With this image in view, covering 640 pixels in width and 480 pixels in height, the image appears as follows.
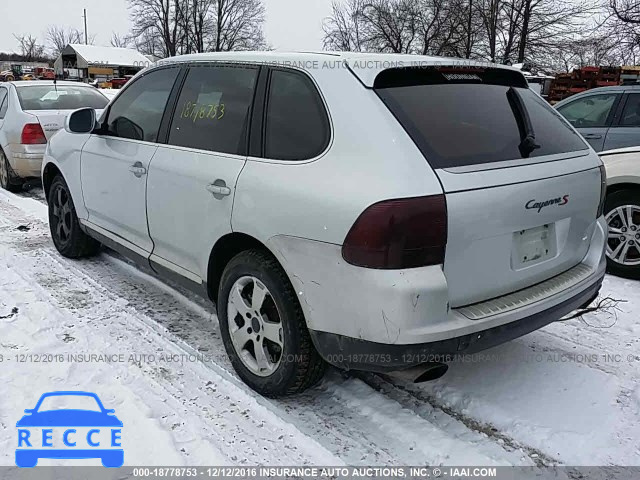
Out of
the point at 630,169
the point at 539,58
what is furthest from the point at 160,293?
the point at 539,58

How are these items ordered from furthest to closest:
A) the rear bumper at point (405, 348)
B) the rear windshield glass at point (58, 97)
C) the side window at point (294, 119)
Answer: the rear windshield glass at point (58, 97), the side window at point (294, 119), the rear bumper at point (405, 348)

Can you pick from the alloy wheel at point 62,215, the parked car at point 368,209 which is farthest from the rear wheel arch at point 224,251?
the alloy wheel at point 62,215

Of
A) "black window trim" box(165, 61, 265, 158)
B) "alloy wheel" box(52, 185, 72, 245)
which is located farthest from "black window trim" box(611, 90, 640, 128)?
"alloy wheel" box(52, 185, 72, 245)

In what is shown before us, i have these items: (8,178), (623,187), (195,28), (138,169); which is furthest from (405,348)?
(195,28)

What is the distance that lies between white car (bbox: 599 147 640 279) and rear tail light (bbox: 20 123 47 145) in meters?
7.09

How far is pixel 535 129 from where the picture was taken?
3002mm

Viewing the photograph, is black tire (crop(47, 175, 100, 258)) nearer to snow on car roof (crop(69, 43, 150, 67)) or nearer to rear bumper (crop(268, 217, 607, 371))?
rear bumper (crop(268, 217, 607, 371))

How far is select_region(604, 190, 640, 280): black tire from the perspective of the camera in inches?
193

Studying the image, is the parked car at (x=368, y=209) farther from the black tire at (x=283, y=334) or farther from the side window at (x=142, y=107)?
the side window at (x=142, y=107)

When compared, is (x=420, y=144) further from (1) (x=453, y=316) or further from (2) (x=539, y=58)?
(2) (x=539, y=58)

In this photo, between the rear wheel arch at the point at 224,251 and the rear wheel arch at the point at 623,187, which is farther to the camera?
the rear wheel arch at the point at 623,187

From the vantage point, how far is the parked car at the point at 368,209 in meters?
2.38

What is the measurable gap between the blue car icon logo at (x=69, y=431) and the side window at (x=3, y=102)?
708cm

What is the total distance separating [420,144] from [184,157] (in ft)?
5.08
